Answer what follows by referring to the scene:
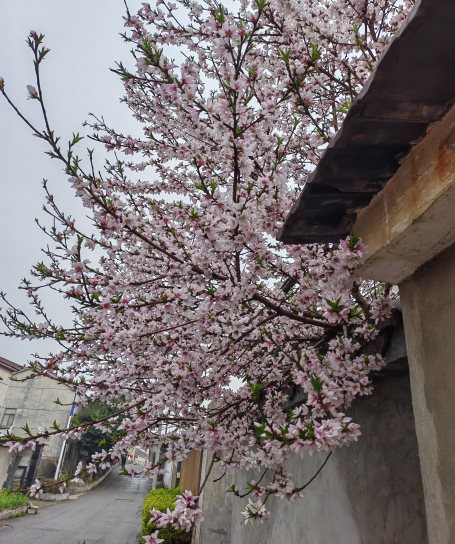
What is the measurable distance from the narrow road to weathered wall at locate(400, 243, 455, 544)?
44.2ft

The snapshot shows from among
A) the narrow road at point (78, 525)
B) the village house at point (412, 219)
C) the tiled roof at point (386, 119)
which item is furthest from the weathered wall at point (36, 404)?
the tiled roof at point (386, 119)

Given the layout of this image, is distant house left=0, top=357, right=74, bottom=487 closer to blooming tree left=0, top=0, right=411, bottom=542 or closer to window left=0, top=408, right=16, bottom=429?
window left=0, top=408, right=16, bottom=429

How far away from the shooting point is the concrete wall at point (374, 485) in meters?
2.75

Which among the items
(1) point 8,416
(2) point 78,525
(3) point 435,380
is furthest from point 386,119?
(1) point 8,416

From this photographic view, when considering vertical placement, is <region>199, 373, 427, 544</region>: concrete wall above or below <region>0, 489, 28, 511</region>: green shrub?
above

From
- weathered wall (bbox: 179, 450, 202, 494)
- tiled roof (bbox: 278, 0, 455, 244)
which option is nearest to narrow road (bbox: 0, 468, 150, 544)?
weathered wall (bbox: 179, 450, 202, 494)

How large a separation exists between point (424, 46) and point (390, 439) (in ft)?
8.66

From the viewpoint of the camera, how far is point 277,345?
385 cm

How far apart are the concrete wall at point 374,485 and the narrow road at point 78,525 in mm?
11259

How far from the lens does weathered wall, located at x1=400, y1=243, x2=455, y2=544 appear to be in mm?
1621

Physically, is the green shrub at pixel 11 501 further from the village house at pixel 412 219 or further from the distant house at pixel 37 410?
the village house at pixel 412 219

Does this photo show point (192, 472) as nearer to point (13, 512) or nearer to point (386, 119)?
point (13, 512)

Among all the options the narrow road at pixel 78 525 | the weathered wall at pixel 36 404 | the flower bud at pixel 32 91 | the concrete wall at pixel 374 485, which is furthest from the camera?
the weathered wall at pixel 36 404

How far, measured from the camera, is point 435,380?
1759 millimetres
